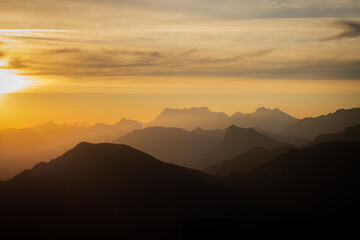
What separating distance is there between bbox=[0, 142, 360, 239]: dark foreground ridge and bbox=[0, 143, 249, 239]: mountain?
27 centimetres

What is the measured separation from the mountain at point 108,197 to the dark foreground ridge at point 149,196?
27cm

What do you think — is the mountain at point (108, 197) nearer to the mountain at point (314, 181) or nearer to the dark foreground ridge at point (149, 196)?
the dark foreground ridge at point (149, 196)

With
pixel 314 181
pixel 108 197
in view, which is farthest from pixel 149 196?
pixel 314 181

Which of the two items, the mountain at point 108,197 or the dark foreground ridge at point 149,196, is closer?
the mountain at point 108,197

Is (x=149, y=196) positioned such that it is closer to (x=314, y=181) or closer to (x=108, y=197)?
(x=108, y=197)

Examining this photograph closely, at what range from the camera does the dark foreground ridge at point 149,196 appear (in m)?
96.8

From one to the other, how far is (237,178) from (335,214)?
1466 inches

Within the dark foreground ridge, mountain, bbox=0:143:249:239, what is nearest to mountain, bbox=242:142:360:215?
the dark foreground ridge

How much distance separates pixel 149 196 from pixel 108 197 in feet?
40.5

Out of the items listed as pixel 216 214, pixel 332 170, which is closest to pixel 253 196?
pixel 216 214

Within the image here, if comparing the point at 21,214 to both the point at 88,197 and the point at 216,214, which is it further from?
the point at 216,214

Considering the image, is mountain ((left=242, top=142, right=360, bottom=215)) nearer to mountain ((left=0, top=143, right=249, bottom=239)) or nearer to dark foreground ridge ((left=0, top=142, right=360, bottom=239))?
dark foreground ridge ((left=0, top=142, right=360, bottom=239))

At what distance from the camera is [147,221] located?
97125 mm

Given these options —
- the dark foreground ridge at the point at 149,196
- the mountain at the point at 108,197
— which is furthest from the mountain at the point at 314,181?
the mountain at the point at 108,197
